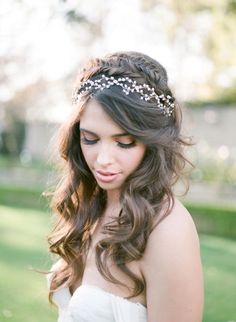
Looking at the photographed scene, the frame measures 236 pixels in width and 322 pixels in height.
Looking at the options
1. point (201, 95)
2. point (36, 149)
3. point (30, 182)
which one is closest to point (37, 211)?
point (30, 182)

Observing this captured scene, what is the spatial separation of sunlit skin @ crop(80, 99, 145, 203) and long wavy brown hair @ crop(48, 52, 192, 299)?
0.03 meters

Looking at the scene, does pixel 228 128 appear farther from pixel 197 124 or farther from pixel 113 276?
pixel 113 276

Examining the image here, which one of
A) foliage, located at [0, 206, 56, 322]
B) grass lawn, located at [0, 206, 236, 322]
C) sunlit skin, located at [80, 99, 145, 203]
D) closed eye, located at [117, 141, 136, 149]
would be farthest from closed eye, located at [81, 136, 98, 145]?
grass lawn, located at [0, 206, 236, 322]

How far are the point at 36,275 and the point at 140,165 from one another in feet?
16.4

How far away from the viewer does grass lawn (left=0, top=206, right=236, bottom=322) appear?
18.2 ft

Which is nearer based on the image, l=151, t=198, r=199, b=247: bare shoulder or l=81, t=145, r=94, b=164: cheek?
l=151, t=198, r=199, b=247: bare shoulder

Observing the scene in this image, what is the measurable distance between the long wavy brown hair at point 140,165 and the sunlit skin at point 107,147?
0.03 m

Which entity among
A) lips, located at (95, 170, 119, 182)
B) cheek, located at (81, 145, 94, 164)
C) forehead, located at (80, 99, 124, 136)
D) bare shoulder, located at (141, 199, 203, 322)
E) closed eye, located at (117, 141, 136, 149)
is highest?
forehead, located at (80, 99, 124, 136)

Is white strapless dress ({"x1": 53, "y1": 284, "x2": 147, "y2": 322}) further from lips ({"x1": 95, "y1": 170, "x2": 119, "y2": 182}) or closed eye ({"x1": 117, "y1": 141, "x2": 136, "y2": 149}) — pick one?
closed eye ({"x1": 117, "y1": 141, "x2": 136, "y2": 149})

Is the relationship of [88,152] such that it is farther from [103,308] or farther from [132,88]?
[103,308]

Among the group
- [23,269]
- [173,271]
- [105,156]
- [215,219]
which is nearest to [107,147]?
[105,156]

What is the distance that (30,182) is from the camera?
78.6 ft

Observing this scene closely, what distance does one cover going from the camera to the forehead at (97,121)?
2.21m

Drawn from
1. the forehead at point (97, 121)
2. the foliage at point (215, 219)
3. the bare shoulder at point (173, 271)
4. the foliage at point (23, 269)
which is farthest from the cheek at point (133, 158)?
the foliage at point (215, 219)
